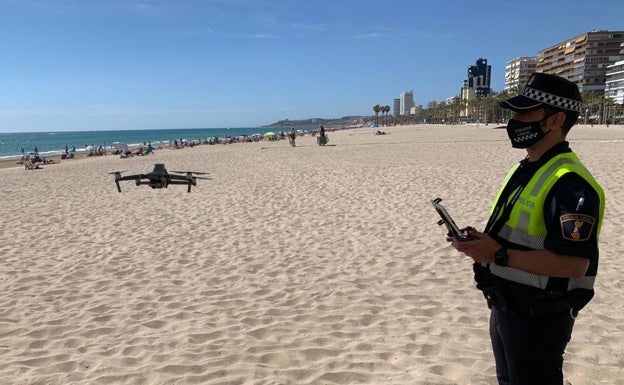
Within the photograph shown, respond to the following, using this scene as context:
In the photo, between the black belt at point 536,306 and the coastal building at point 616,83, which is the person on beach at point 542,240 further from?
the coastal building at point 616,83

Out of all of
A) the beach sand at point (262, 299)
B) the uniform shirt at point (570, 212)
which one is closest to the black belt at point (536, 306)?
the uniform shirt at point (570, 212)

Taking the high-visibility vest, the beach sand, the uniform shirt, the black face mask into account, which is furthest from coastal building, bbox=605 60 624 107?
the uniform shirt

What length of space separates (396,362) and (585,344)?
1822 millimetres

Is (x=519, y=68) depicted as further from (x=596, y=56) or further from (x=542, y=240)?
(x=542, y=240)

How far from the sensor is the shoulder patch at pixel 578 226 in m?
1.64

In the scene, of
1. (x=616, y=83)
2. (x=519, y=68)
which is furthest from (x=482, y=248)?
(x=519, y=68)

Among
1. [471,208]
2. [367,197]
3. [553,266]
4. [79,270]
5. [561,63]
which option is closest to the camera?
[553,266]

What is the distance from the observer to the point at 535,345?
192 centimetres

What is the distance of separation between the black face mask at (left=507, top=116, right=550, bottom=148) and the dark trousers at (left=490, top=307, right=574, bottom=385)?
31.9 inches

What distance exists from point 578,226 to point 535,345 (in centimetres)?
64

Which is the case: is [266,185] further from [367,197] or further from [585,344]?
[585,344]

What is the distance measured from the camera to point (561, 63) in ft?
425

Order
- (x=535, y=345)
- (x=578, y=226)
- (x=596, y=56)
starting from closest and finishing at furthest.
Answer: (x=578, y=226), (x=535, y=345), (x=596, y=56)

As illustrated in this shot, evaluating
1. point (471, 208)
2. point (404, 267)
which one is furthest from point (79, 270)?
point (471, 208)
